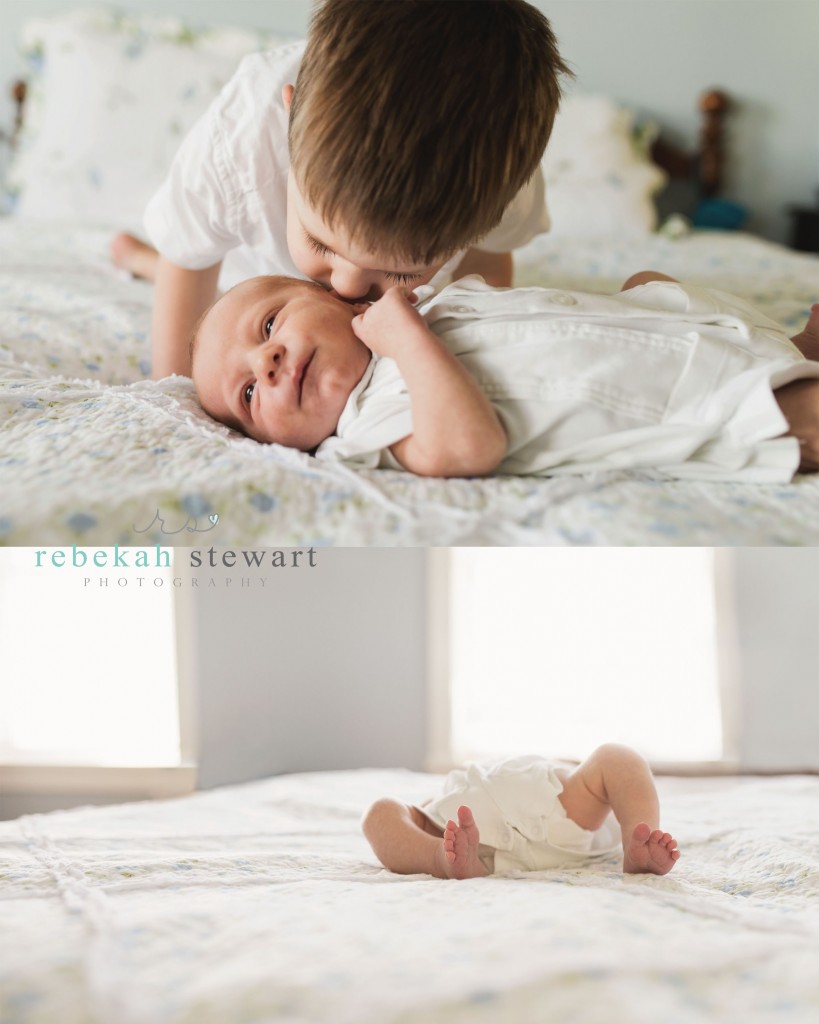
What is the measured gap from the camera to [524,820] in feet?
2.27

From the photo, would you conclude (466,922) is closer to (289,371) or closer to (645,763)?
(645,763)

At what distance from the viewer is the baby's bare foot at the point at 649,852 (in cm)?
62

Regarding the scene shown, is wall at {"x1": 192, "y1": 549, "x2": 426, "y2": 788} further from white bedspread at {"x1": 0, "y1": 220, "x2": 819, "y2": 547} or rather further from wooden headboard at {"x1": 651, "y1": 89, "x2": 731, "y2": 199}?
wooden headboard at {"x1": 651, "y1": 89, "x2": 731, "y2": 199}

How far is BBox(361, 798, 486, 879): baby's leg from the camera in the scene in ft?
2.07

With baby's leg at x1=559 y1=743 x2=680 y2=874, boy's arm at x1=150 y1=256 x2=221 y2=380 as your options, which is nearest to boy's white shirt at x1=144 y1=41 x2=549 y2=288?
boy's arm at x1=150 y1=256 x2=221 y2=380

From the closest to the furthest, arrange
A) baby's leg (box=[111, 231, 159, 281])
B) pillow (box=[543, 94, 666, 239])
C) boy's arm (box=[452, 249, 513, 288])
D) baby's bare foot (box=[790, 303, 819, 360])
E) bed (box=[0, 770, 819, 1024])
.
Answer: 1. bed (box=[0, 770, 819, 1024])
2. baby's bare foot (box=[790, 303, 819, 360])
3. boy's arm (box=[452, 249, 513, 288])
4. baby's leg (box=[111, 231, 159, 281])
5. pillow (box=[543, 94, 666, 239])

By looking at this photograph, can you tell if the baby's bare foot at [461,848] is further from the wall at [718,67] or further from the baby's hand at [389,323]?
the wall at [718,67]

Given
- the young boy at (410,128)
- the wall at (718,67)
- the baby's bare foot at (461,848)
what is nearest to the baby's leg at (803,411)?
the young boy at (410,128)

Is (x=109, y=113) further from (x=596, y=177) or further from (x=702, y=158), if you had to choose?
(x=702, y=158)

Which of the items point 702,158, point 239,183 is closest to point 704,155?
point 702,158

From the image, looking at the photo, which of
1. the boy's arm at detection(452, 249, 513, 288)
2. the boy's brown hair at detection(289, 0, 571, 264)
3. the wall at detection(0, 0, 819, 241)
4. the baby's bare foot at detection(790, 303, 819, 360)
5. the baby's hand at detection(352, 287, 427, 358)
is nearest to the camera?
the boy's brown hair at detection(289, 0, 571, 264)

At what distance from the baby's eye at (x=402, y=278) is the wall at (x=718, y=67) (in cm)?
82

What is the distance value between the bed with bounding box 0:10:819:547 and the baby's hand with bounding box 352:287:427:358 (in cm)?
9

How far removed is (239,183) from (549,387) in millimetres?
491
